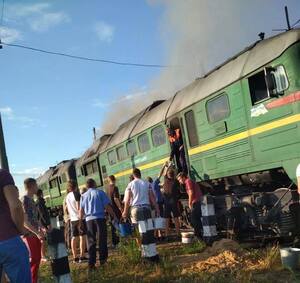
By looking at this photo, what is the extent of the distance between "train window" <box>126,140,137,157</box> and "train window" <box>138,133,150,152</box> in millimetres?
629

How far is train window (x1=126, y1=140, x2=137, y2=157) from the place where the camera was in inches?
666

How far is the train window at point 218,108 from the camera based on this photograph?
1084cm

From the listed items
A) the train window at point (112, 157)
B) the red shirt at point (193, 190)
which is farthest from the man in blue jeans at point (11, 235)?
the train window at point (112, 157)

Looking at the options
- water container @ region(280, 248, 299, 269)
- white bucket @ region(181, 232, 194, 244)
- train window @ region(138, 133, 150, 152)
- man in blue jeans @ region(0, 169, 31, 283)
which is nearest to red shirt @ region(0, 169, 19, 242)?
man in blue jeans @ region(0, 169, 31, 283)

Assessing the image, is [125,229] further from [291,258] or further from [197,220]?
[291,258]

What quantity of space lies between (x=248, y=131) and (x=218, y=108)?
1.26 metres

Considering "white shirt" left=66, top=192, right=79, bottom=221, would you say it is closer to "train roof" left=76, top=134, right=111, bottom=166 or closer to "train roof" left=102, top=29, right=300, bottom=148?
"train roof" left=102, top=29, right=300, bottom=148

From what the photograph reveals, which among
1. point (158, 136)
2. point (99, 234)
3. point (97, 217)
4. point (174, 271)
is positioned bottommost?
point (174, 271)

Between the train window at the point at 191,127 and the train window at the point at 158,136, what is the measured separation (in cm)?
172

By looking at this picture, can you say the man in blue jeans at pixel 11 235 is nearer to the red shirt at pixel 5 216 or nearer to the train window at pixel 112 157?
the red shirt at pixel 5 216

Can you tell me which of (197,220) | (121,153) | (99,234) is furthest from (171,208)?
(121,153)

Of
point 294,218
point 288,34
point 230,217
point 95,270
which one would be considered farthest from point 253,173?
point 95,270

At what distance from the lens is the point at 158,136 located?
14680 millimetres

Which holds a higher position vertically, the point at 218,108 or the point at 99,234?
the point at 218,108
